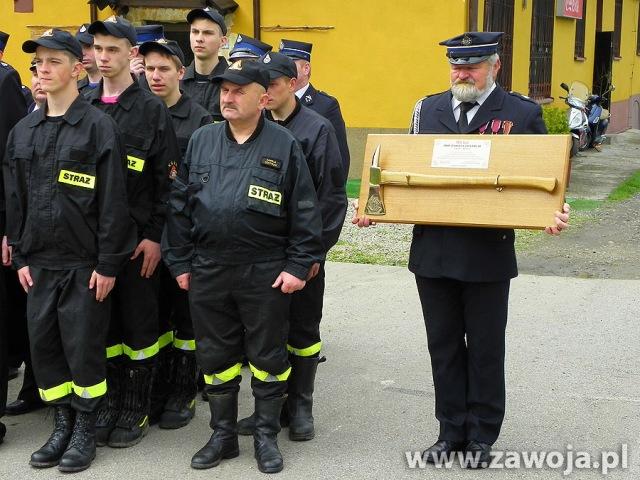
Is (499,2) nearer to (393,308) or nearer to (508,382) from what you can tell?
(393,308)

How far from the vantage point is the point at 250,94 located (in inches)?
181

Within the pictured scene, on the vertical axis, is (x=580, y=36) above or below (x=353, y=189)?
above

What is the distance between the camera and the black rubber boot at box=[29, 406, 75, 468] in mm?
4727

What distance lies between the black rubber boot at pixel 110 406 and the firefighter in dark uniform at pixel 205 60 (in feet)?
5.74

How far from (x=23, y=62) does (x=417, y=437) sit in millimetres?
13602

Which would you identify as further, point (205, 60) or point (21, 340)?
point (205, 60)

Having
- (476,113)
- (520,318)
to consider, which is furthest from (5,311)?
(520,318)

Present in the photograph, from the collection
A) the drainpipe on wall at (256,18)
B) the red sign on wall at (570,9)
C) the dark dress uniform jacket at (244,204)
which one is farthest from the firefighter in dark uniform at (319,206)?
the red sign on wall at (570,9)

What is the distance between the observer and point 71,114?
471 centimetres

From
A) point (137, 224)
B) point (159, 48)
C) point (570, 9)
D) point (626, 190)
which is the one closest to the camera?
point (137, 224)

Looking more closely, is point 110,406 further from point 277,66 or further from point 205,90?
point 205,90

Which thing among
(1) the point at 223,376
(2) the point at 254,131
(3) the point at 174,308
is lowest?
(1) the point at 223,376

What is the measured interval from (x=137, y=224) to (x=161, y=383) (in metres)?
1.01

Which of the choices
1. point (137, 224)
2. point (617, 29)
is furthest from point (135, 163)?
point (617, 29)
